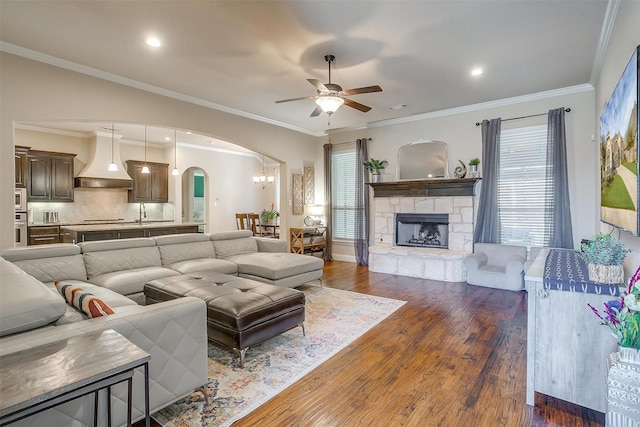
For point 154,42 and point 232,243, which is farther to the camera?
point 232,243

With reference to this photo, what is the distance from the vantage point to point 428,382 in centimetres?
241

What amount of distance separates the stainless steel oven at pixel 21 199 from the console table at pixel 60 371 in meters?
6.77

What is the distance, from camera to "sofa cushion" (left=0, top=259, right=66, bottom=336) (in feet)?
4.98

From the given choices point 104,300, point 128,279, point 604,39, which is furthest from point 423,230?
point 104,300

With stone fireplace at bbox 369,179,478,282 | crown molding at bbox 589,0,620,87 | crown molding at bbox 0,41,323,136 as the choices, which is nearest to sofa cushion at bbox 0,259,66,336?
crown molding at bbox 0,41,323,136

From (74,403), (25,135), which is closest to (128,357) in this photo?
(74,403)

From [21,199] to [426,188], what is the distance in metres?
8.01

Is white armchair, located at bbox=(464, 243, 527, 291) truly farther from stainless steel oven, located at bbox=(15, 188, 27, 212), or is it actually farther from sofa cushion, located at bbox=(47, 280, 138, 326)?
stainless steel oven, located at bbox=(15, 188, 27, 212)

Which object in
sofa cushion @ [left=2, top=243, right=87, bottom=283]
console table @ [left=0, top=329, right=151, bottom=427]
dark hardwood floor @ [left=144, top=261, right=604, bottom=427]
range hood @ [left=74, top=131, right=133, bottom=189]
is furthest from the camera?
range hood @ [left=74, top=131, right=133, bottom=189]

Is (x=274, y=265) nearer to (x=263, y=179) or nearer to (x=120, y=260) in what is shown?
(x=120, y=260)

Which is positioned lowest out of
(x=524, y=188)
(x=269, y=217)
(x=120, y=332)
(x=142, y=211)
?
(x=120, y=332)

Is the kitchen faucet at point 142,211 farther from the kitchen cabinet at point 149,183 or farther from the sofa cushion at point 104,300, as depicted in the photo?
the sofa cushion at point 104,300

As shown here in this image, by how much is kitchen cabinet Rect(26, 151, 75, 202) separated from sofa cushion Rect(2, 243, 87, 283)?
172 inches

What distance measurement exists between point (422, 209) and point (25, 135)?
852 centimetres
